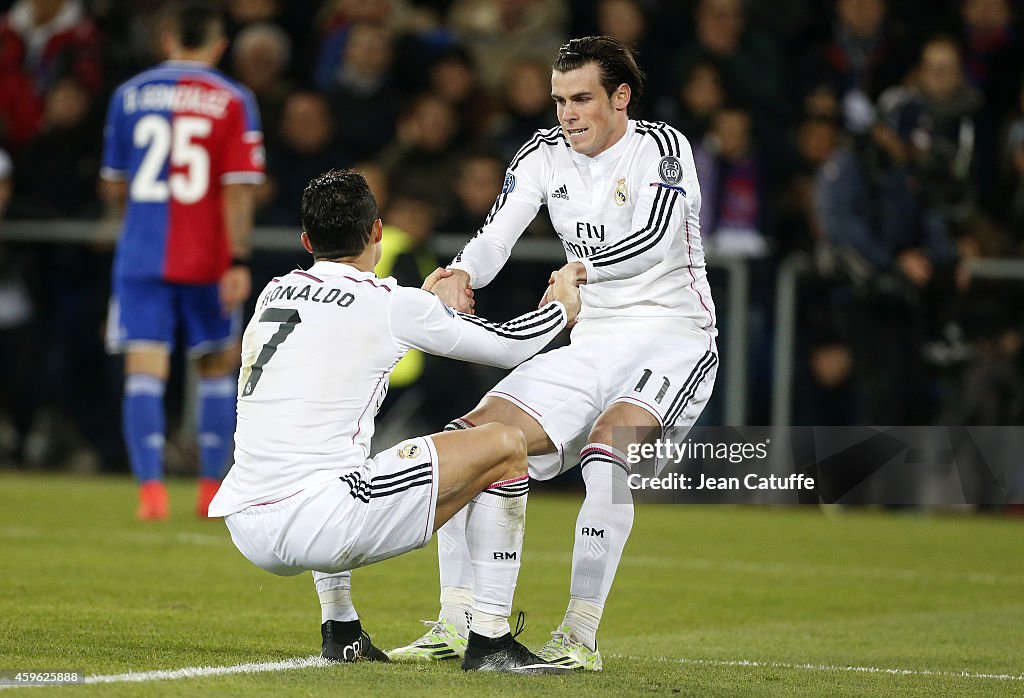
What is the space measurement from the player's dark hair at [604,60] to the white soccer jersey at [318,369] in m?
1.30

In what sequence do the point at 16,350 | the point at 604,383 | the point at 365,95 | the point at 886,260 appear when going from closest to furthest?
the point at 604,383 → the point at 886,260 → the point at 16,350 → the point at 365,95

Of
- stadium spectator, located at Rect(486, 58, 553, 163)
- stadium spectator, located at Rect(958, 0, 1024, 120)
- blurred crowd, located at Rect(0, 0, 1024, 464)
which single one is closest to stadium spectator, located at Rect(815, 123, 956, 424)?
blurred crowd, located at Rect(0, 0, 1024, 464)

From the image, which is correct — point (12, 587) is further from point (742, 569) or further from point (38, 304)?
point (38, 304)

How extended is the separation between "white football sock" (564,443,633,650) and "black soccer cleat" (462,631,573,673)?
259 mm

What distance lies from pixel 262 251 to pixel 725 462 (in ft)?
13.8

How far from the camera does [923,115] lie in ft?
38.7

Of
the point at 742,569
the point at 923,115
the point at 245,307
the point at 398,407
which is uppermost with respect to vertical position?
the point at 923,115

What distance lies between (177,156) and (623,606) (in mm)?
4297

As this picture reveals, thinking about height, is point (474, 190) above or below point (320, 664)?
above

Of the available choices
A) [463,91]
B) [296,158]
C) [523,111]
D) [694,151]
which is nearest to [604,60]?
[694,151]

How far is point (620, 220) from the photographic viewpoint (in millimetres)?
6016

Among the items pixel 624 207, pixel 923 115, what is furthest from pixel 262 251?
pixel 624 207

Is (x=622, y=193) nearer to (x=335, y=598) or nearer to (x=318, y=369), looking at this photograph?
(x=318, y=369)

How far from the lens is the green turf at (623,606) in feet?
16.8
